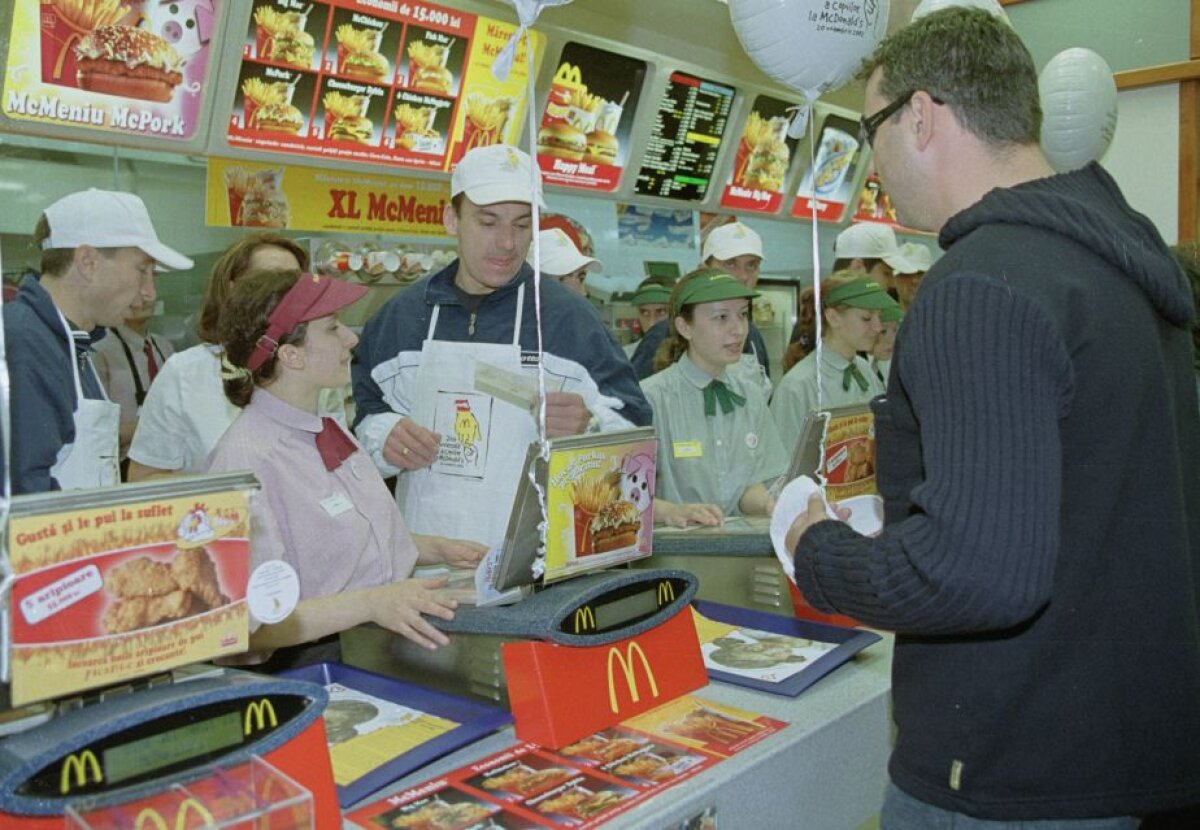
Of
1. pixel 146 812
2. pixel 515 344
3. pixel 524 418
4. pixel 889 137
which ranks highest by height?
pixel 889 137

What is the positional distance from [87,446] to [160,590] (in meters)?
1.47

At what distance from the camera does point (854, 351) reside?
12.9 ft

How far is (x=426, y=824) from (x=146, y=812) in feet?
1.09

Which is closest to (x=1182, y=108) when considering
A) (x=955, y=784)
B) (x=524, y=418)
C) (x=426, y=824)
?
(x=524, y=418)

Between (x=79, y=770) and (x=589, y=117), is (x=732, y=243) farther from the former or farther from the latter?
(x=79, y=770)

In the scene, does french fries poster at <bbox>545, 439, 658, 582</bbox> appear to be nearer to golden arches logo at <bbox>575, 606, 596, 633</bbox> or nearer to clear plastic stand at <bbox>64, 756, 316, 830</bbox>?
golden arches logo at <bbox>575, 606, 596, 633</bbox>

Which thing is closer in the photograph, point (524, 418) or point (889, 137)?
point (889, 137)

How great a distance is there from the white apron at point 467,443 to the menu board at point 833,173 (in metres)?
3.82

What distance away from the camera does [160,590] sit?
1074mm

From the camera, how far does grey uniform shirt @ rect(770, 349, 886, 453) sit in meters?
3.66

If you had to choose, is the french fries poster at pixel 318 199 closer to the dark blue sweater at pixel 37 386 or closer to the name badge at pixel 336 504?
the dark blue sweater at pixel 37 386

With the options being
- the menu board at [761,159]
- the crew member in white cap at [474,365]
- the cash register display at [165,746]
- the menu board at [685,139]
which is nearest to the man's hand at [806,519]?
the cash register display at [165,746]

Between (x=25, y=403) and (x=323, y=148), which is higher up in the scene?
(x=323, y=148)

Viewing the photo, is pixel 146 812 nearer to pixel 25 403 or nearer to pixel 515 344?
pixel 25 403
